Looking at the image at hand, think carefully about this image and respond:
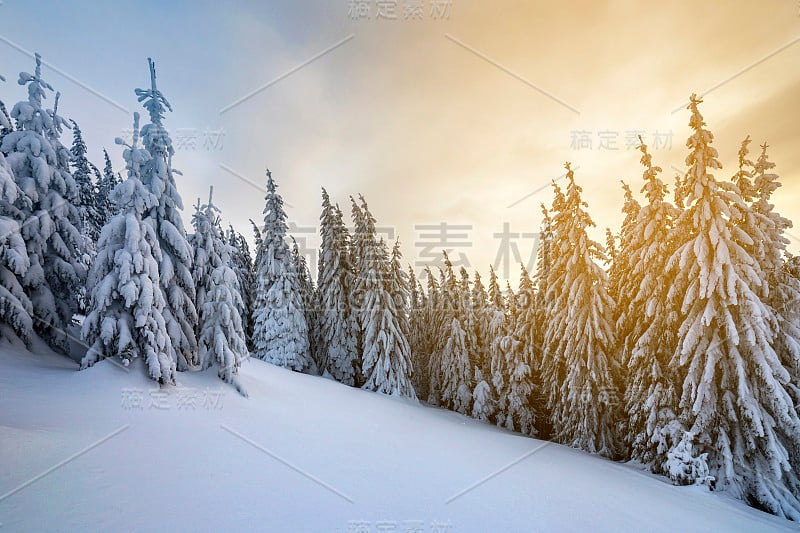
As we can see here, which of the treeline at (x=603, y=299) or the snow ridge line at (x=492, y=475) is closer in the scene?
the snow ridge line at (x=492, y=475)

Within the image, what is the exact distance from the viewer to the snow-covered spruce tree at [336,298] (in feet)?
105

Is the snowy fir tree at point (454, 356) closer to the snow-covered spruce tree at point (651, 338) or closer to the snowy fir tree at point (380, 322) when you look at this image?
the snowy fir tree at point (380, 322)

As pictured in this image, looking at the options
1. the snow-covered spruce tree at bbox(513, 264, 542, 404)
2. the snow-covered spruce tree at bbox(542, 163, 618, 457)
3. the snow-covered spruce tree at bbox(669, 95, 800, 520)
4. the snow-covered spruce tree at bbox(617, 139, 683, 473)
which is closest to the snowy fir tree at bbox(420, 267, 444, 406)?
the snow-covered spruce tree at bbox(513, 264, 542, 404)

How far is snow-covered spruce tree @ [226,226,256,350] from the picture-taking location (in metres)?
40.0

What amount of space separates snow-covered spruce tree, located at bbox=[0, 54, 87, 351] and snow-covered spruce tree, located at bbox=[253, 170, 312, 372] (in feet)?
53.2

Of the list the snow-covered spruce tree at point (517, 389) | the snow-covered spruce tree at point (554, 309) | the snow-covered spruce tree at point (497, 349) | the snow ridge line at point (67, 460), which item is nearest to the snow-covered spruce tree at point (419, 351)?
the snow-covered spruce tree at point (497, 349)

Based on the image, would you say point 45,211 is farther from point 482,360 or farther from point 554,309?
point 482,360

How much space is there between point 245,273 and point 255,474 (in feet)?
123

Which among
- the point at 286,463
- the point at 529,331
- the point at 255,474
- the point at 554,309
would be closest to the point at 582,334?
the point at 554,309

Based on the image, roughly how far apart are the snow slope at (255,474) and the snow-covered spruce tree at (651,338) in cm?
232

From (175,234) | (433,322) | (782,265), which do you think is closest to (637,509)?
(782,265)

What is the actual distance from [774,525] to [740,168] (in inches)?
607

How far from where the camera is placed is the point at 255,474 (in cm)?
909

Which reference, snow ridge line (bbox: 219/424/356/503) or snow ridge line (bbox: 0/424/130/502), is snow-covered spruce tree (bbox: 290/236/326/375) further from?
snow ridge line (bbox: 0/424/130/502)
